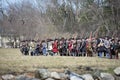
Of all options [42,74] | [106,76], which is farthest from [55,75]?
[106,76]

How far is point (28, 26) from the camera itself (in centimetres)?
7838

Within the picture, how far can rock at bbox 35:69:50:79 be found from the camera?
14883mm

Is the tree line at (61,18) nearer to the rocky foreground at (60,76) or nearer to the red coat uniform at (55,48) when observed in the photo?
the red coat uniform at (55,48)

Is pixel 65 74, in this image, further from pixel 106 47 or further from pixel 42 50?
pixel 42 50

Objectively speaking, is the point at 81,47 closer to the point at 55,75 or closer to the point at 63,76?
the point at 63,76

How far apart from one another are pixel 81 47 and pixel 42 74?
12.8 meters

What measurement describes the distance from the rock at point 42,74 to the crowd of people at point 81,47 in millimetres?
9424

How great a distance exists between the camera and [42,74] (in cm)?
1496

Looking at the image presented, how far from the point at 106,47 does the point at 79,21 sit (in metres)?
31.9

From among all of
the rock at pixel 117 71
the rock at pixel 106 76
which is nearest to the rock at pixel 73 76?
the rock at pixel 106 76

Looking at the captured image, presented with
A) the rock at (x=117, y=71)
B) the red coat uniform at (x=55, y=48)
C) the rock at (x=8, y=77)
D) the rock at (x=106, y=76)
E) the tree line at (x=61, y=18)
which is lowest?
the rock at (x=106, y=76)

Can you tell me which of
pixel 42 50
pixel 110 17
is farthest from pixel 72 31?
pixel 42 50

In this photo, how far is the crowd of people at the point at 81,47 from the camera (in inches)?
963

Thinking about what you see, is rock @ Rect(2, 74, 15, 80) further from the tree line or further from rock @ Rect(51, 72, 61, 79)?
the tree line
